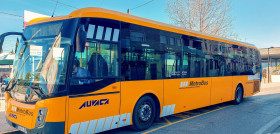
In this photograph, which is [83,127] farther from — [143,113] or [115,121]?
[143,113]

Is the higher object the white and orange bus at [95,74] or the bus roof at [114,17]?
the bus roof at [114,17]

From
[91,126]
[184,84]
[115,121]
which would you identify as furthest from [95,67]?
[184,84]

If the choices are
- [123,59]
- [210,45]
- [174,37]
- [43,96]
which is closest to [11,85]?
[43,96]

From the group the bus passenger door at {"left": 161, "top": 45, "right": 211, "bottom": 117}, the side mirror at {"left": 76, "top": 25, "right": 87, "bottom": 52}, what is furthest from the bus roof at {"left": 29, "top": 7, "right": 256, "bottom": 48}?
the bus passenger door at {"left": 161, "top": 45, "right": 211, "bottom": 117}

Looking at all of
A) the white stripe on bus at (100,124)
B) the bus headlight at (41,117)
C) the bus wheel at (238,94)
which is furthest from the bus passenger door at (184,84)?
the bus headlight at (41,117)

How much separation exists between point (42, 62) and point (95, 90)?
126cm

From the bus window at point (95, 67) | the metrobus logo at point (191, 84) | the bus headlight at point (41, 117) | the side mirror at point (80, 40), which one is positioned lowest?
the bus headlight at point (41, 117)

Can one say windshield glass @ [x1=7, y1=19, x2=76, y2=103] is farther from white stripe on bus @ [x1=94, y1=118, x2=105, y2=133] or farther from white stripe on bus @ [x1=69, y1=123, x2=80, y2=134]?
white stripe on bus @ [x1=94, y1=118, x2=105, y2=133]

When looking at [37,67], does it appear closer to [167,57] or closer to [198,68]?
[167,57]

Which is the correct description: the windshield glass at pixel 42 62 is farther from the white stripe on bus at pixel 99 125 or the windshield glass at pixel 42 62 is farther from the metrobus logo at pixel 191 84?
the metrobus logo at pixel 191 84

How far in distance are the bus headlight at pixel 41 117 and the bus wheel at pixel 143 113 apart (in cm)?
234

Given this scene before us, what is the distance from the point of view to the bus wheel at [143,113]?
5.76 meters

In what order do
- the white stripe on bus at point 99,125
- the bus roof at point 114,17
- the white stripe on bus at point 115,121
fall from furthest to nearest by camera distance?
the white stripe on bus at point 115,121, the white stripe on bus at point 99,125, the bus roof at point 114,17

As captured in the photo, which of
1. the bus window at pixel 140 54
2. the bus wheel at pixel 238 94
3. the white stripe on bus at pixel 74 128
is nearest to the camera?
the white stripe on bus at pixel 74 128
